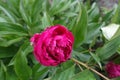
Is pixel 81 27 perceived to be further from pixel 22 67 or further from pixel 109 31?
pixel 22 67

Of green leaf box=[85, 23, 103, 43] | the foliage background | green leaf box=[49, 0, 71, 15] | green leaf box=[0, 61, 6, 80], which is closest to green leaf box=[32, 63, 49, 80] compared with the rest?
the foliage background

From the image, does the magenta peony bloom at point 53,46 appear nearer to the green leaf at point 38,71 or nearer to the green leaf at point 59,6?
the green leaf at point 38,71

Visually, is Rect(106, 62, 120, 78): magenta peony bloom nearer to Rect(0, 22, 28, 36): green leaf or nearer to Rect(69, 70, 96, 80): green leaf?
Rect(69, 70, 96, 80): green leaf

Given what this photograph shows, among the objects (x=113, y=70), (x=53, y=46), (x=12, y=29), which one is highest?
(x=12, y=29)

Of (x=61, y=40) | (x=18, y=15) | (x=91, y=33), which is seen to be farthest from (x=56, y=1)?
(x=61, y=40)

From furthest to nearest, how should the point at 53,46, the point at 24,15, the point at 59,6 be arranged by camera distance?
the point at 59,6
the point at 24,15
the point at 53,46

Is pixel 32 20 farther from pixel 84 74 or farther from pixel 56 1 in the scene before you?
pixel 84 74

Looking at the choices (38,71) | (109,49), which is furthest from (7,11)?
(109,49)
